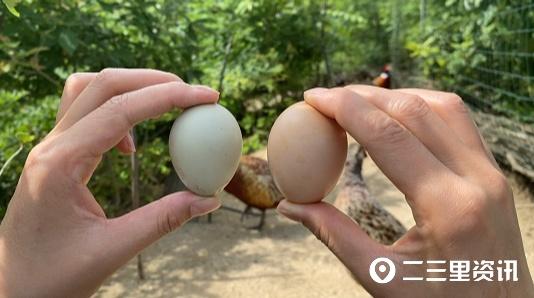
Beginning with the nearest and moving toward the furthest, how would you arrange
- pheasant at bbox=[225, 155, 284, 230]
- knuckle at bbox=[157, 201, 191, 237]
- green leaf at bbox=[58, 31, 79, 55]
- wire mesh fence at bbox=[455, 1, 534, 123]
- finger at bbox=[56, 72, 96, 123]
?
1. knuckle at bbox=[157, 201, 191, 237]
2. finger at bbox=[56, 72, 96, 123]
3. green leaf at bbox=[58, 31, 79, 55]
4. pheasant at bbox=[225, 155, 284, 230]
5. wire mesh fence at bbox=[455, 1, 534, 123]

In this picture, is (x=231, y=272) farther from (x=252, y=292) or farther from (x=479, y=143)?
(x=479, y=143)

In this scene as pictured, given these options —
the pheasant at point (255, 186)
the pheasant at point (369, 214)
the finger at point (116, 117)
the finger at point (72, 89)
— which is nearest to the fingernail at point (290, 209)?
the finger at point (116, 117)

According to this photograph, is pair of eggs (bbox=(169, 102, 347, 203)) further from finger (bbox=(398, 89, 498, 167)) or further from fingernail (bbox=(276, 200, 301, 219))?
finger (bbox=(398, 89, 498, 167))

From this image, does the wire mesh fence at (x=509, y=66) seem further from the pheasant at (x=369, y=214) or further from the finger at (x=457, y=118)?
the finger at (x=457, y=118)

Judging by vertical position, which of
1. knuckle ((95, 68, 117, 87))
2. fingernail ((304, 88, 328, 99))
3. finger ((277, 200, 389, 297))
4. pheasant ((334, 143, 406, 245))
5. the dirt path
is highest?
knuckle ((95, 68, 117, 87))

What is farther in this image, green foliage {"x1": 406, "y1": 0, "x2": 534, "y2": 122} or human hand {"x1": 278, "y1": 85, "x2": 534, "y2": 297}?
green foliage {"x1": 406, "y1": 0, "x2": 534, "y2": 122}

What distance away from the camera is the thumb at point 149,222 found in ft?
2.37

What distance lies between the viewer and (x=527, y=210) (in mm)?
2672

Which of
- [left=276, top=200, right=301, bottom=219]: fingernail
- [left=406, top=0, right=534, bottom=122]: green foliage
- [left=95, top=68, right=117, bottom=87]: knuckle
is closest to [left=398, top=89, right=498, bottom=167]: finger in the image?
[left=276, top=200, right=301, bottom=219]: fingernail

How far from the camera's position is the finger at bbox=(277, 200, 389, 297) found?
712 mm

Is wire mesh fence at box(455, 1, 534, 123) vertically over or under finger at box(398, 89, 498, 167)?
under

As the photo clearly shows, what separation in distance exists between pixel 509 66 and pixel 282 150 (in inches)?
112

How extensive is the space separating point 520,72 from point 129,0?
2.29 metres

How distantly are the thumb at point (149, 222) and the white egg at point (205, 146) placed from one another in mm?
44
